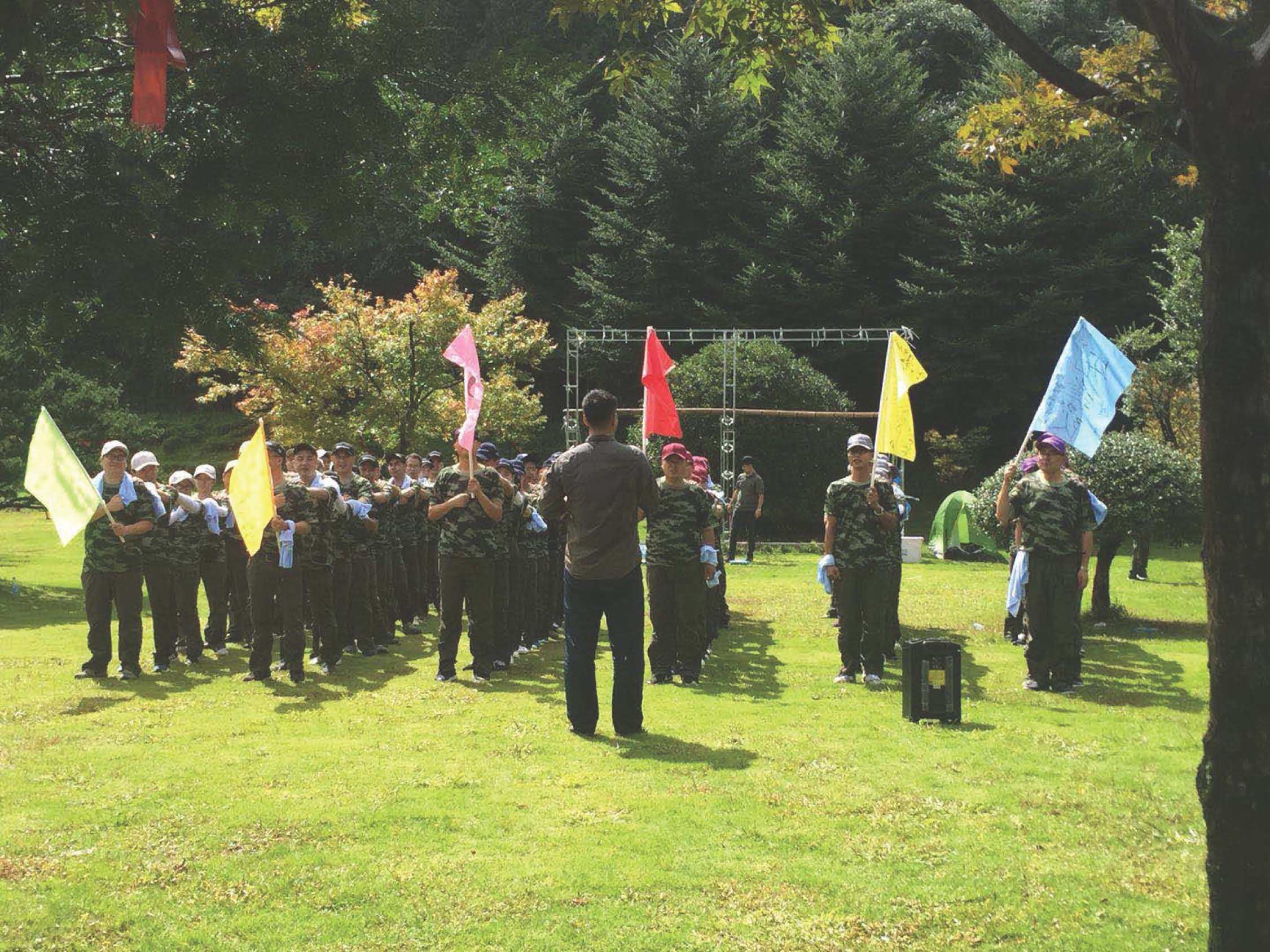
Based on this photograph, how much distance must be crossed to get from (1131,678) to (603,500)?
20.6ft

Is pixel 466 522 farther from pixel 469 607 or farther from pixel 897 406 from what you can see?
pixel 897 406

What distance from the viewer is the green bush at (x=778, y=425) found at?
29406 millimetres

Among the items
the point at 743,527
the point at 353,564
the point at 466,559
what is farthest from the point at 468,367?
the point at 743,527

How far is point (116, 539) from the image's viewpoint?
12055 mm

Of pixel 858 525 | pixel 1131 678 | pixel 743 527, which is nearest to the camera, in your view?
pixel 858 525

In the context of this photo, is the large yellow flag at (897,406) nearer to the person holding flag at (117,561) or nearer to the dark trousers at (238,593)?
the dark trousers at (238,593)

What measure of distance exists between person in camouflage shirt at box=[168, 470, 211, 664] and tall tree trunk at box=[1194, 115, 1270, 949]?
10.8m

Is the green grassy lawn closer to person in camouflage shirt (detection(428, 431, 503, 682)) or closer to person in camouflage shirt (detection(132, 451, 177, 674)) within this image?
person in camouflage shirt (detection(428, 431, 503, 682))

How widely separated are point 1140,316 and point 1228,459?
39.3 m

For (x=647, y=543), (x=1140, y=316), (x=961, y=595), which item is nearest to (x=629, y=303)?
(x=1140, y=316)

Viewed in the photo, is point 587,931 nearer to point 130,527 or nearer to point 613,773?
point 613,773

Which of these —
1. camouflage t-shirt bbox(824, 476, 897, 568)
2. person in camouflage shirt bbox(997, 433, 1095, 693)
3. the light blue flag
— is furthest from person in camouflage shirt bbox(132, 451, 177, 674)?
the light blue flag

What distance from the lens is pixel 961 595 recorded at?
19.1 metres

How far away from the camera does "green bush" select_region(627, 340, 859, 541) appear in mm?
29406
